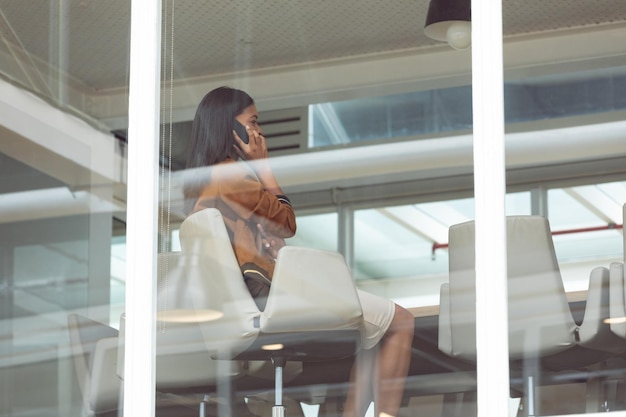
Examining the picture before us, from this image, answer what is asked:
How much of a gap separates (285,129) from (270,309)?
3.87 m

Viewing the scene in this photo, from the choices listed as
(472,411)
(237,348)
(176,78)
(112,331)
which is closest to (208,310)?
(237,348)

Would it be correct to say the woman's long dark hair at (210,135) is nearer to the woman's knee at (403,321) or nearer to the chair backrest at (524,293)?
the woman's knee at (403,321)

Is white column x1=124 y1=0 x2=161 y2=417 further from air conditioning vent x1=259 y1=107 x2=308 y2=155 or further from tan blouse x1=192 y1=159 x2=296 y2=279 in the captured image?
air conditioning vent x1=259 y1=107 x2=308 y2=155

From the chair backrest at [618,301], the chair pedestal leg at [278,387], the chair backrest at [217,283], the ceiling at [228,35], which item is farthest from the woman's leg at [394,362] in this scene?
the ceiling at [228,35]

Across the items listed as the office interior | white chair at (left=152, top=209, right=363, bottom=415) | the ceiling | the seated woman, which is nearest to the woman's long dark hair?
the seated woman

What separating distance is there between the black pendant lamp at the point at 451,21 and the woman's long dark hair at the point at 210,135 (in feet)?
3.89

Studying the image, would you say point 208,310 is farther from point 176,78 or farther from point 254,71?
point 254,71

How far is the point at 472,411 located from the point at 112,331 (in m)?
1.23

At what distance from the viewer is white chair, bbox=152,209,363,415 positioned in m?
3.56

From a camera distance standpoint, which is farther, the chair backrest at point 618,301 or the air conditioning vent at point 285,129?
the air conditioning vent at point 285,129

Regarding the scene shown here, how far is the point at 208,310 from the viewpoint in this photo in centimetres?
362

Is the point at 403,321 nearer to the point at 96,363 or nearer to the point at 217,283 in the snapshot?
the point at 217,283

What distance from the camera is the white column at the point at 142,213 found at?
10.4 feet

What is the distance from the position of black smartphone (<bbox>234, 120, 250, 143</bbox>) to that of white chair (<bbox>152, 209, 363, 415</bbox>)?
0.52 meters
